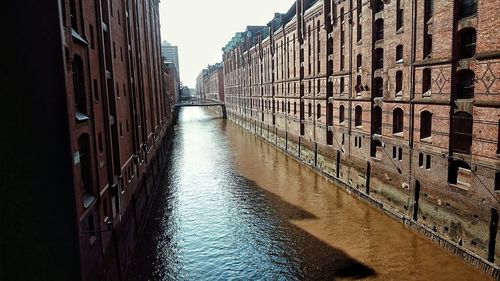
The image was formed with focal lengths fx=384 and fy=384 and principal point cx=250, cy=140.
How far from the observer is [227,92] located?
95.9 m

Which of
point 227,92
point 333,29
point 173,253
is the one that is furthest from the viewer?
point 227,92

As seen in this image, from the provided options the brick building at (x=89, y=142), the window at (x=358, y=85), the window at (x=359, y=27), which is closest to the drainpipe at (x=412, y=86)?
the window at (x=358, y=85)

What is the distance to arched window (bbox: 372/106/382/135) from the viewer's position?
22.9 meters

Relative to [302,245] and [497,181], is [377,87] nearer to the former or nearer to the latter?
[497,181]

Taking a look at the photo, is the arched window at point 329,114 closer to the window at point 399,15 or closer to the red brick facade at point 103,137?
the window at point 399,15

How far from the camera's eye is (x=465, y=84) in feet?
51.2

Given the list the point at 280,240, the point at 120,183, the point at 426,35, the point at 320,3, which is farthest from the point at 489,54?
the point at 320,3

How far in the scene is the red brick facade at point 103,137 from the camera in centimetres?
1053

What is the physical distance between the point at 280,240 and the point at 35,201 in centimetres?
1291

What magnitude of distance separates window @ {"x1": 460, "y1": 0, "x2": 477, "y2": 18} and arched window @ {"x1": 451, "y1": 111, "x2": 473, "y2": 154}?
3.90m

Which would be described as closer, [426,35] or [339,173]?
[426,35]

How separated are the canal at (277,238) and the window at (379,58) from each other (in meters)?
8.14

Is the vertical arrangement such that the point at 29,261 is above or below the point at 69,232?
below

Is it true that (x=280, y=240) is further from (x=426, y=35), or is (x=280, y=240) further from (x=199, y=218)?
(x=426, y=35)
